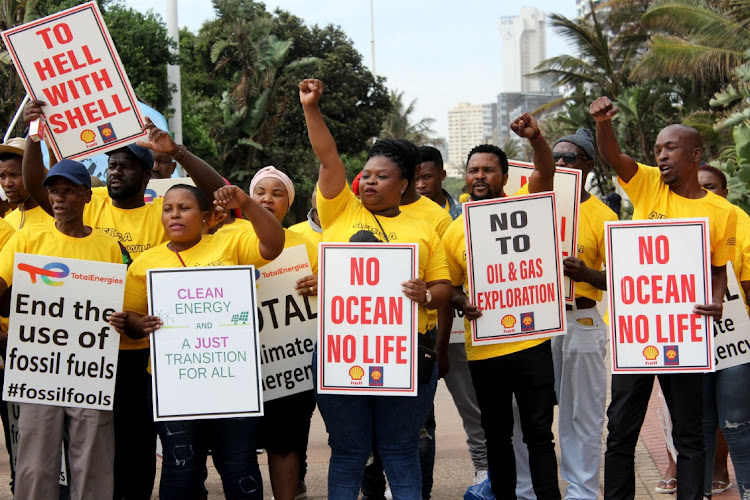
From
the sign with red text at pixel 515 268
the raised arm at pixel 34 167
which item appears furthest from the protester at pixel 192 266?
the sign with red text at pixel 515 268

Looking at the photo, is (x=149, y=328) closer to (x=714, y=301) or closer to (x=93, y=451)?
(x=93, y=451)

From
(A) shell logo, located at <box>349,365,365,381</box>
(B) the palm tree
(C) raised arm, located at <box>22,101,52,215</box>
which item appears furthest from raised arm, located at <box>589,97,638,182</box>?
(B) the palm tree

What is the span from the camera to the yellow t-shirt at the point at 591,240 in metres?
5.81

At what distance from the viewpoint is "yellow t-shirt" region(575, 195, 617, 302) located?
5.81 metres

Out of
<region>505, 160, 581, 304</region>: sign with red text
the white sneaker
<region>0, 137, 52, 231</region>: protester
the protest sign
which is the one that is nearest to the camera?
<region>505, 160, 581, 304</region>: sign with red text

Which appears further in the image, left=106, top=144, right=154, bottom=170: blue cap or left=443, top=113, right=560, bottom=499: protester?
left=106, top=144, right=154, bottom=170: blue cap

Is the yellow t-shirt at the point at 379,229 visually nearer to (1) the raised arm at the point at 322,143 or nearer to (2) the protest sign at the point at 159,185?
(1) the raised arm at the point at 322,143

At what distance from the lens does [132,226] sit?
18.1ft

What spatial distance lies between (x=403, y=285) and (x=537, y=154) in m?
1.22

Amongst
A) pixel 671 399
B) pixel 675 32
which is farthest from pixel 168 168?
pixel 675 32

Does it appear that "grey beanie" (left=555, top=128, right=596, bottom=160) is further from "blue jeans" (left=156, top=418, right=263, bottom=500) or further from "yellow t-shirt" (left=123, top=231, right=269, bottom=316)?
"blue jeans" (left=156, top=418, right=263, bottom=500)

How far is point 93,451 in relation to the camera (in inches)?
193

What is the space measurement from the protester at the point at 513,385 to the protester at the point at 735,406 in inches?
35.7

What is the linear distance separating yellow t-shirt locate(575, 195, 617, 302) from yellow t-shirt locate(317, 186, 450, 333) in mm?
1079
